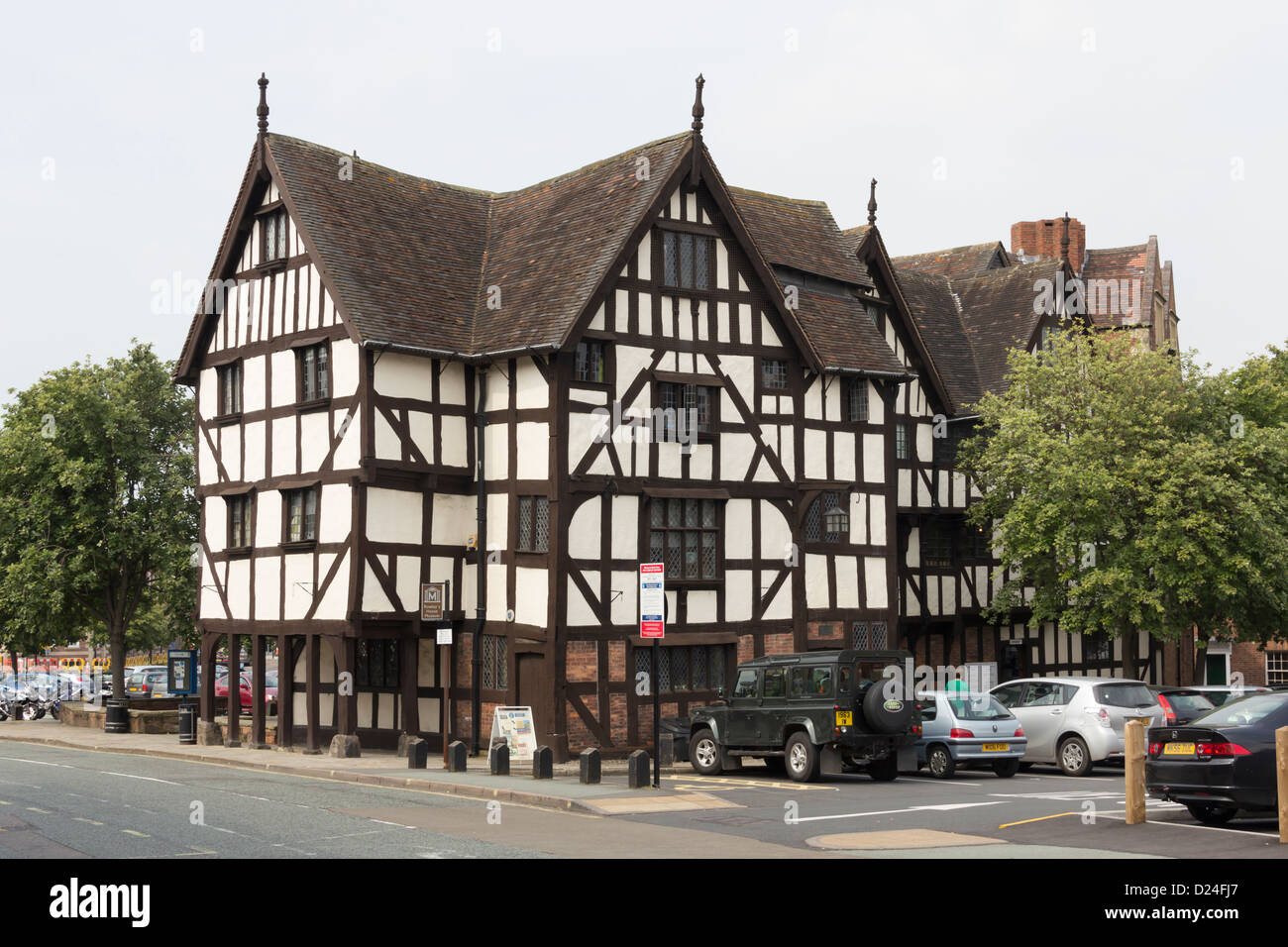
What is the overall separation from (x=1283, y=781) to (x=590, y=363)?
711 inches

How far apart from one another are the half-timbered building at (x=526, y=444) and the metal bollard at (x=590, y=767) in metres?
5.11

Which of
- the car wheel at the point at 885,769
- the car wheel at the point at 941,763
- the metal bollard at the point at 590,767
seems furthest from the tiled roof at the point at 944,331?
the metal bollard at the point at 590,767

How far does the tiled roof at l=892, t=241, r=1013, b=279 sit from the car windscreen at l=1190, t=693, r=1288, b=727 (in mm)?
29881

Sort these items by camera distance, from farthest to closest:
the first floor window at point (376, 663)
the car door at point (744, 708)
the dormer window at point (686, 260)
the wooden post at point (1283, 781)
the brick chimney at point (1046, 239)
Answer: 1. the brick chimney at point (1046, 239)
2. the first floor window at point (376, 663)
3. the dormer window at point (686, 260)
4. the car door at point (744, 708)
5. the wooden post at point (1283, 781)

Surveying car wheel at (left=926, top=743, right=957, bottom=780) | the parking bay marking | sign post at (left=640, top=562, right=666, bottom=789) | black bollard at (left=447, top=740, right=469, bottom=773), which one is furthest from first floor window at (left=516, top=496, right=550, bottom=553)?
the parking bay marking

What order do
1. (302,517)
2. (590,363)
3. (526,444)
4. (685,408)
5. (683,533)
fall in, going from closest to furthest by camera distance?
(526,444)
(590,363)
(302,517)
(683,533)
(685,408)

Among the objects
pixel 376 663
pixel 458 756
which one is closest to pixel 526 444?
pixel 376 663

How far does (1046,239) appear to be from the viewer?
53.2m

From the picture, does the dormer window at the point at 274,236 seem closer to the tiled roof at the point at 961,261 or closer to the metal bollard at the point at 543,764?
the metal bollard at the point at 543,764

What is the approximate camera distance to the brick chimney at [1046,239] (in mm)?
52062

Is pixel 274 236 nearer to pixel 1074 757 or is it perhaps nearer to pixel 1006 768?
pixel 1006 768

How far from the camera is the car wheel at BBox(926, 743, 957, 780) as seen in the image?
25.1 m

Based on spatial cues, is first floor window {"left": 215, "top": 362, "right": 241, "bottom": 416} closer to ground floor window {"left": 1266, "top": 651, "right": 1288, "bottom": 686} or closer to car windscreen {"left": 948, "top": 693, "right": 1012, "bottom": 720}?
car windscreen {"left": 948, "top": 693, "right": 1012, "bottom": 720}
